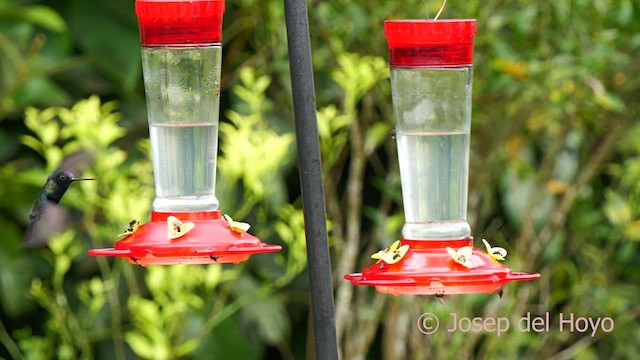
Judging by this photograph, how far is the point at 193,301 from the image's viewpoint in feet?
11.2

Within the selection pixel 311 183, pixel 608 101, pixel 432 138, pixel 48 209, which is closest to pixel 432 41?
pixel 432 138

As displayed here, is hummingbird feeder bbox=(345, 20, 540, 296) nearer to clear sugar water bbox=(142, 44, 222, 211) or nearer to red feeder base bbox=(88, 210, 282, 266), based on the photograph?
red feeder base bbox=(88, 210, 282, 266)

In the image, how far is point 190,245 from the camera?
184 centimetres

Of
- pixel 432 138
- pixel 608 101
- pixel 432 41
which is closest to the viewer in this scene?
pixel 432 41

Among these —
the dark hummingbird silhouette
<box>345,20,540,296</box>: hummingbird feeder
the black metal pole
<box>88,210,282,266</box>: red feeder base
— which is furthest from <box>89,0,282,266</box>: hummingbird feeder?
the dark hummingbird silhouette

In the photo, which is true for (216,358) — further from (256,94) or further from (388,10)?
(388,10)

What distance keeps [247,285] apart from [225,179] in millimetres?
532

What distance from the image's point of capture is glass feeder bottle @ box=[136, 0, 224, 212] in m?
1.99

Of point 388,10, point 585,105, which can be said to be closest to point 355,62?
point 388,10

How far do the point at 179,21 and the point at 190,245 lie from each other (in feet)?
1.26

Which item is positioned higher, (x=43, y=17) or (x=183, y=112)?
(x=43, y=17)

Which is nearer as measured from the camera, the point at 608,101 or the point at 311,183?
the point at 311,183

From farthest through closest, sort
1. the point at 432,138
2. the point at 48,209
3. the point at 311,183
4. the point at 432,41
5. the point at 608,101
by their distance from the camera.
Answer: the point at 608,101 < the point at 48,209 < the point at 432,138 < the point at 432,41 < the point at 311,183

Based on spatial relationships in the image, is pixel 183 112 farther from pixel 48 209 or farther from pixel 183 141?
pixel 48 209
